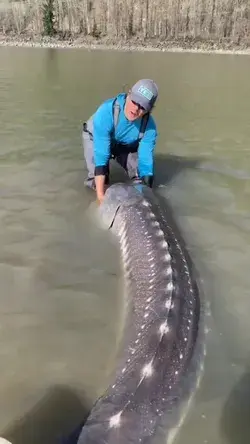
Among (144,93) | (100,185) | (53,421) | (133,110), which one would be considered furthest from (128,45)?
(53,421)

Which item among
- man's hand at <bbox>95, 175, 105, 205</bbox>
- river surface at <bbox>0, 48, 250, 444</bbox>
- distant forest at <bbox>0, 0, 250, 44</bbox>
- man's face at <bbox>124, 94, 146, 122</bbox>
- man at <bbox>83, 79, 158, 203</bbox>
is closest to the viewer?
river surface at <bbox>0, 48, 250, 444</bbox>

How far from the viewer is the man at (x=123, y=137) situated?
5.82 meters

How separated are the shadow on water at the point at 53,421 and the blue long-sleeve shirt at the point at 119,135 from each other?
3237 millimetres

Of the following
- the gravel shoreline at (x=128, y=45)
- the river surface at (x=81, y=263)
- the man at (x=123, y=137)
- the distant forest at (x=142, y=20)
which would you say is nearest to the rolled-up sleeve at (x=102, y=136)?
the man at (x=123, y=137)

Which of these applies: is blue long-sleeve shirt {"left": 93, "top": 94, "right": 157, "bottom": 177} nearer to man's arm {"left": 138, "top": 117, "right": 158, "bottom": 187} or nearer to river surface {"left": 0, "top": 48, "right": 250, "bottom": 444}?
man's arm {"left": 138, "top": 117, "right": 158, "bottom": 187}

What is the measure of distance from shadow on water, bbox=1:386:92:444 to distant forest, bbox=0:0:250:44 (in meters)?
24.1

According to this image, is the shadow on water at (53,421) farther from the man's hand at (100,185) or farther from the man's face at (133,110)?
the man's face at (133,110)

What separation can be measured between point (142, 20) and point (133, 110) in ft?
71.7

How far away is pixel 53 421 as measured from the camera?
124 inches

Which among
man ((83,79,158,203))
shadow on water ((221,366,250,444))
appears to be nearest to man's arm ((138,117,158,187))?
man ((83,79,158,203))

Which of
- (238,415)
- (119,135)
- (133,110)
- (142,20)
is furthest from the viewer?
(142,20)

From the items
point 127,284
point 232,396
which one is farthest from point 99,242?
point 232,396

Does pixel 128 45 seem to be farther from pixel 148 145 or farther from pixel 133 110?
pixel 133 110

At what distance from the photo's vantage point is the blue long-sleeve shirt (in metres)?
5.85
